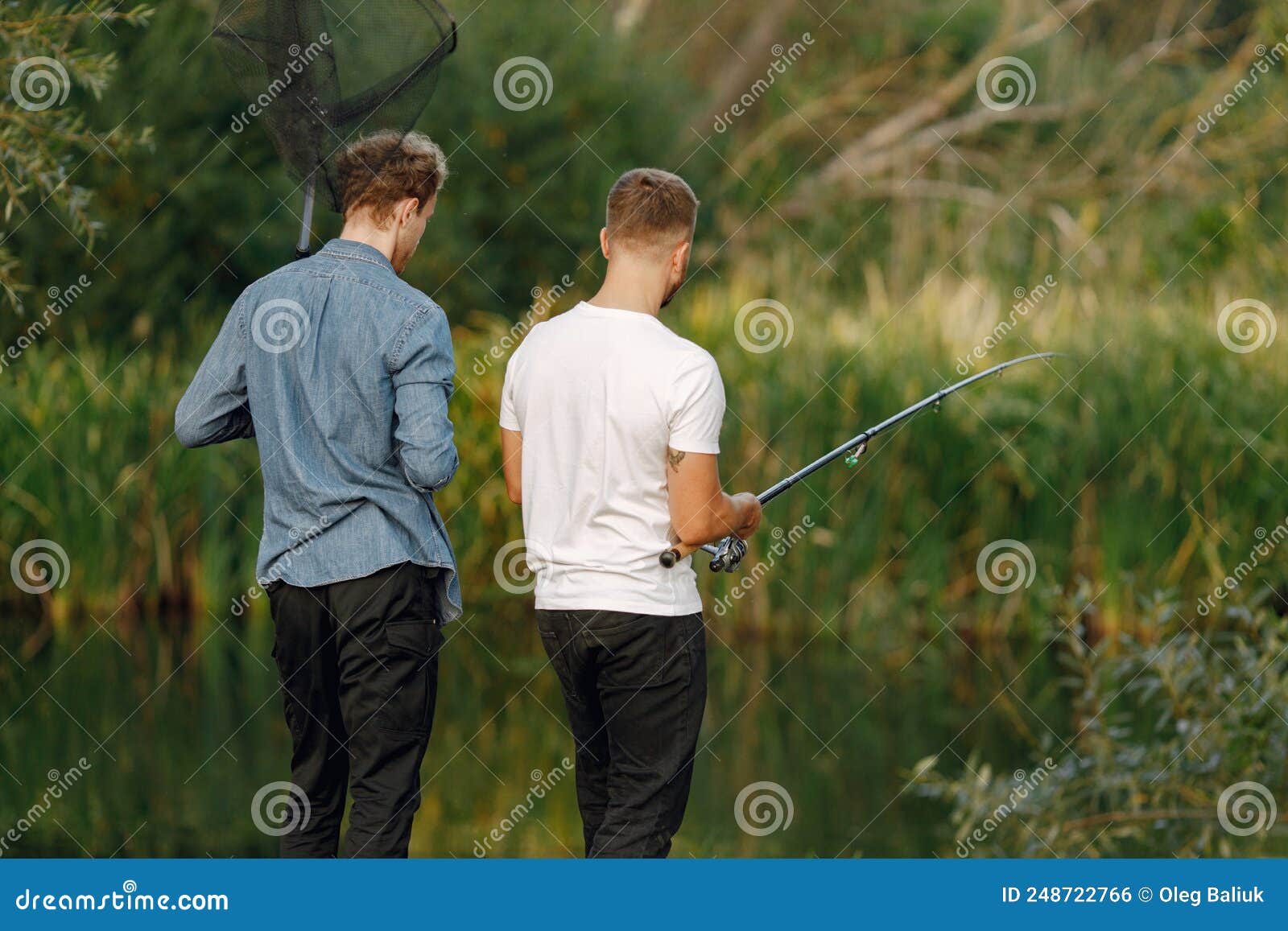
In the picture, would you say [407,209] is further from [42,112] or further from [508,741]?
[508,741]

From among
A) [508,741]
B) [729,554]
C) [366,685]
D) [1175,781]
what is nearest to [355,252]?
[366,685]

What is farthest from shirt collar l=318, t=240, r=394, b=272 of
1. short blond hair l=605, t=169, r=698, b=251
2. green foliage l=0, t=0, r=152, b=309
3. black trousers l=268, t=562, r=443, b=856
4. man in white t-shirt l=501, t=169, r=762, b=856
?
green foliage l=0, t=0, r=152, b=309

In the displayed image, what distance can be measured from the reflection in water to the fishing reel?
2.07 m

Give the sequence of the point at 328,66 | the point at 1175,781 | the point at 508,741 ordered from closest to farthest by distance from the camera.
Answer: the point at 328,66 < the point at 1175,781 < the point at 508,741

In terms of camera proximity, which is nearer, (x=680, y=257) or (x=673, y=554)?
(x=673, y=554)

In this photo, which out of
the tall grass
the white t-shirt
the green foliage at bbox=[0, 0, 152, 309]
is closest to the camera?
the white t-shirt

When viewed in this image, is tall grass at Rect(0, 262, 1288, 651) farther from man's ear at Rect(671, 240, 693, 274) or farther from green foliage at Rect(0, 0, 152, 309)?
man's ear at Rect(671, 240, 693, 274)

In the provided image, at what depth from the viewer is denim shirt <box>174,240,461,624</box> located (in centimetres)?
288

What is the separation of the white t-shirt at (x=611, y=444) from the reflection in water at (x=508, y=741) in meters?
2.27

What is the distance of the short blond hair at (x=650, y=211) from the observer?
291cm

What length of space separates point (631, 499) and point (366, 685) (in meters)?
0.58

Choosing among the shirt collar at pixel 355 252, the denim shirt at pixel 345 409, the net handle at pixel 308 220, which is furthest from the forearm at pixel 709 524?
the net handle at pixel 308 220

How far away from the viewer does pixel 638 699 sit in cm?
294

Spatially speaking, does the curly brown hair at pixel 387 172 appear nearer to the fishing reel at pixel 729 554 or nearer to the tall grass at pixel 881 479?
the fishing reel at pixel 729 554
